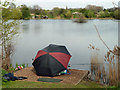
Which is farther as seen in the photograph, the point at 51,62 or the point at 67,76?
the point at 51,62

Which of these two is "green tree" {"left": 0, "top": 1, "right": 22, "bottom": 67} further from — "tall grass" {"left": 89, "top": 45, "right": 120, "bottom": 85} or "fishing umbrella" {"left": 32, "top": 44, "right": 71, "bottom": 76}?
"tall grass" {"left": 89, "top": 45, "right": 120, "bottom": 85}

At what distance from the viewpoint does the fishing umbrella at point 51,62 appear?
988 cm

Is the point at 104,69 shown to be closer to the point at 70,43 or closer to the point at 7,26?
the point at 7,26

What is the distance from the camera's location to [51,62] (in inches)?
391

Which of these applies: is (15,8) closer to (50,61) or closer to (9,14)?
(9,14)

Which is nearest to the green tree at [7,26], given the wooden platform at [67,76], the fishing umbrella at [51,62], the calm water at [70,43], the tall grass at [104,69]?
the calm water at [70,43]

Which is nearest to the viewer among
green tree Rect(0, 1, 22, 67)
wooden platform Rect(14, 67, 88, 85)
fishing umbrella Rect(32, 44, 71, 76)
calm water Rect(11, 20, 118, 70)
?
wooden platform Rect(14, 67, 88, 85)

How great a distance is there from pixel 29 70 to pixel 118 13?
6.81 meters

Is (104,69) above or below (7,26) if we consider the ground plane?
below

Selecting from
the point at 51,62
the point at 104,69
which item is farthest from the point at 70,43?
the point at 104,69

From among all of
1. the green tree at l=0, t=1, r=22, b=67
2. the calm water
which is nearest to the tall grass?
the calm water

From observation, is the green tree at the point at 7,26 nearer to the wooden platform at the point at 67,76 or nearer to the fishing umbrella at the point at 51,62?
Answer: the wooden platform at the point at 67,76

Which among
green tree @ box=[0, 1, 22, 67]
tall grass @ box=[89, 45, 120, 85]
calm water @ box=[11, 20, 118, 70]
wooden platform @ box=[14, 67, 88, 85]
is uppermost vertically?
green tree @ box=[0, 1, 22, 67]

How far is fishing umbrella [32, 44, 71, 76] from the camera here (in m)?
9.88
